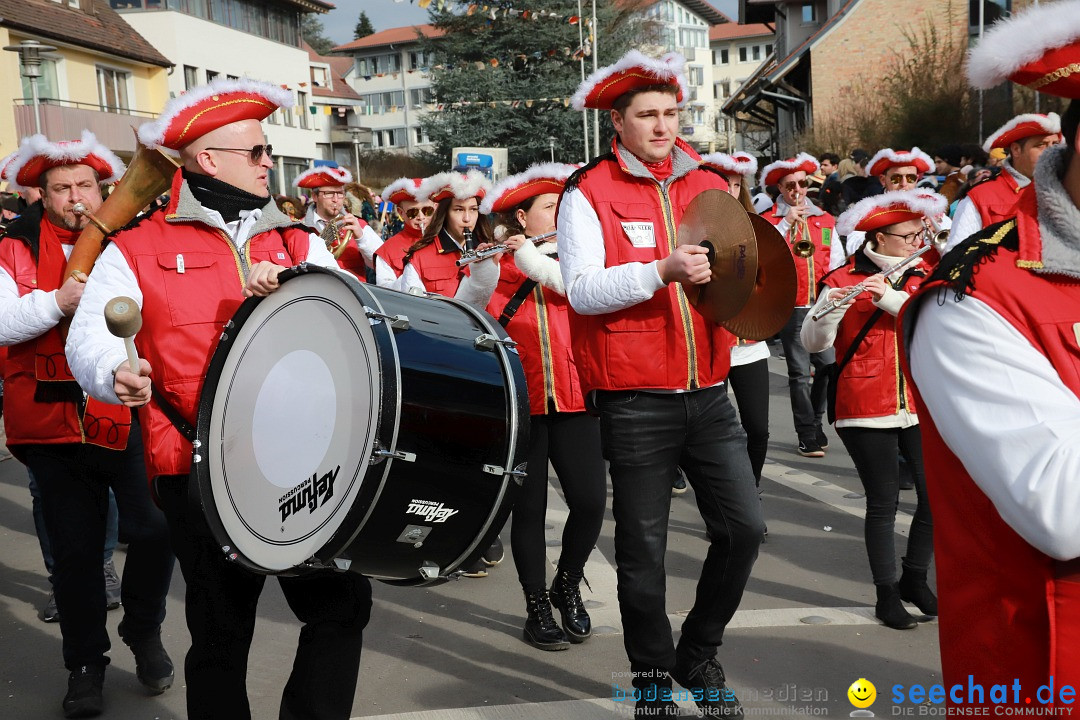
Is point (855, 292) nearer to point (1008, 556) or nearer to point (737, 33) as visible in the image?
point (1008, 556)

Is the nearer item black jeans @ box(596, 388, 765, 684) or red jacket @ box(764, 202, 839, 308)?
black jeans @ box(596, 388, 765, 684)

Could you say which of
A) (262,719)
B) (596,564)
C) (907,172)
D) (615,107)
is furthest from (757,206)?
(262,719)

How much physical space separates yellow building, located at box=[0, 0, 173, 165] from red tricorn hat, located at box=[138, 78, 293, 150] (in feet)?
95.5

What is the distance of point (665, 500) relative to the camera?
3.93 metres

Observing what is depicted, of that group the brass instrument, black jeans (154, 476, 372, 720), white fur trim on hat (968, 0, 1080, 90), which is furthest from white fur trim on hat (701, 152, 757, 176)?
white fur trim on hat (968, 0, 1080, 90)

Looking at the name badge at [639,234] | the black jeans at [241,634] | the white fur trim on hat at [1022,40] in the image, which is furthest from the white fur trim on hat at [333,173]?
the white fur trim on hat at [1022,40]

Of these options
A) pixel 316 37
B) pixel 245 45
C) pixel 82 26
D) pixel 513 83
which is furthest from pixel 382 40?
pixel 82 26

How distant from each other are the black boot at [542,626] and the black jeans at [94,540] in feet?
5.01

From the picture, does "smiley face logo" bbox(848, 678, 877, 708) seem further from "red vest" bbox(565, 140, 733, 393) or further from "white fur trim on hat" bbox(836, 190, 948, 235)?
"white fur trim on hat" bbox(836, 190, 948, 235)

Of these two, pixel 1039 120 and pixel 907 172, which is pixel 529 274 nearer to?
pixel 1039 120

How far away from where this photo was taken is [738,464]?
3.96 metres

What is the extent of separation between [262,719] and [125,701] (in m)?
0.66

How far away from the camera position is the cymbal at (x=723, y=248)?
344 centimetres

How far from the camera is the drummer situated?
319 cm
